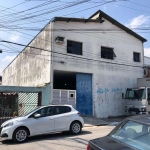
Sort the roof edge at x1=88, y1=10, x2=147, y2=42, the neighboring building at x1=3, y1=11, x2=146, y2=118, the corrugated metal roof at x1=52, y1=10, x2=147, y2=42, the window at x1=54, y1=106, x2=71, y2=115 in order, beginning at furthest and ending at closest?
the roof edge at x1=88, y1=10, x2=147, y2=42, the corrugated metal roof at x1=52, y1=10, x2=147, y2=42, the neighboring building at x1=3, y1=11, x2=146, y2=118, the window at x1=54, y1=106, x2=71, y2=115

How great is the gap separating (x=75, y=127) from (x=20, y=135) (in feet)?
9.11

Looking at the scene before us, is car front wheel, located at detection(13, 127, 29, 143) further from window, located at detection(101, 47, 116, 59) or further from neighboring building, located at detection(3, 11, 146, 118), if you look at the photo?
window, located at detection(101, 47, 116, 59)

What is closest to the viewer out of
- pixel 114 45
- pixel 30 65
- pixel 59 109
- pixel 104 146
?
pixel 104 146

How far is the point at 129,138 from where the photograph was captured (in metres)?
3.64

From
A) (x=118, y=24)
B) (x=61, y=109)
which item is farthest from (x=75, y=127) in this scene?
(x=118, y=24)

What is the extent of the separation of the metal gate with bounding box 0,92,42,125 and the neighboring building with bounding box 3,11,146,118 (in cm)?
147

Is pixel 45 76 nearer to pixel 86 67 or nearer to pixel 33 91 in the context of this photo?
pixel 33 91

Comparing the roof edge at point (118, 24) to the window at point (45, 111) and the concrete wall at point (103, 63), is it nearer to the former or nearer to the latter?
the concrete wall at point (103, 63)

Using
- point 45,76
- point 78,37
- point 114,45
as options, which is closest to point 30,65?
point 45,76

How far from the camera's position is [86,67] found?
54.9 ft

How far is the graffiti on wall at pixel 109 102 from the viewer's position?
17047 millimetres

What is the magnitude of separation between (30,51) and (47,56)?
20.0ft

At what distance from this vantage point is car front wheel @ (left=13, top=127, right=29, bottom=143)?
822 cm

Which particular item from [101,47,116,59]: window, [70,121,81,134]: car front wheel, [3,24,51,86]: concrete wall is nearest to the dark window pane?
[70,121,81,134]: car front wheel
